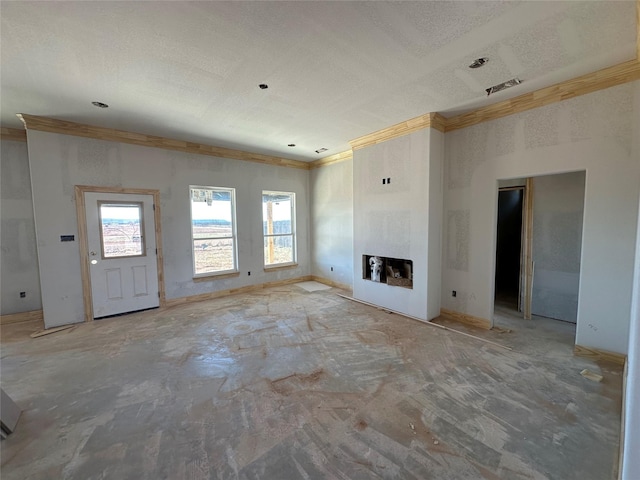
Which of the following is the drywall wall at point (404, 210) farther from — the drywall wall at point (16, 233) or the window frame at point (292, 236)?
the drywall wall at point (16, 233)

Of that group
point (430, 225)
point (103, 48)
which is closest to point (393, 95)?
point (430, 225)

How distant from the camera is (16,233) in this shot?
4.20m

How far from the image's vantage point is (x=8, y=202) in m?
4.12

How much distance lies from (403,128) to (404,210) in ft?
4.17

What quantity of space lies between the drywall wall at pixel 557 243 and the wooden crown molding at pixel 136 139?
5027mm

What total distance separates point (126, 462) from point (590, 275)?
4558 mm

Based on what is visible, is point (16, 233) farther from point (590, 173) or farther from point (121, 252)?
point (590, 173)

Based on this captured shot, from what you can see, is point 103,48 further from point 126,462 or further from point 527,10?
point 527,10

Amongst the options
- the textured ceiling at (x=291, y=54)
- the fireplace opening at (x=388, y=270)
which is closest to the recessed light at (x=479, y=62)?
the textured ceiling at (x=291, y=54)

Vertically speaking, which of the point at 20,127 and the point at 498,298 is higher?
the point at 20,127

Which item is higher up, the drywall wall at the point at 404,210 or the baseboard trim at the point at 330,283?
the drywall wall at the point at 404,210

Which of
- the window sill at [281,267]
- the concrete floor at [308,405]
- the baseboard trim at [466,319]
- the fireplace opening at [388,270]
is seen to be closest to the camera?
the concrete floor at [308,405]

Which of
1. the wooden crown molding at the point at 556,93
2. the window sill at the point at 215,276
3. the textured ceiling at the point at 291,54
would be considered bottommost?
the window sill at the point at 215,276

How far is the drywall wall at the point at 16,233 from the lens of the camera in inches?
162
